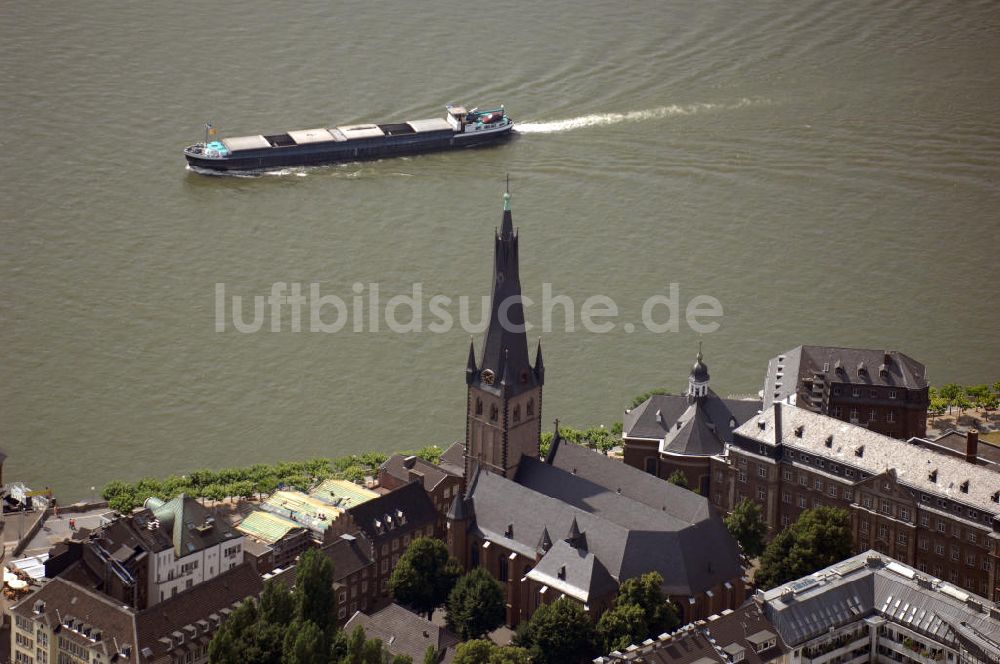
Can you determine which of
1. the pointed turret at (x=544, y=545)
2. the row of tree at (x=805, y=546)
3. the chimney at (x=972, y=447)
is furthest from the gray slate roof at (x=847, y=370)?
the pointed turret at (x=544, y=545)

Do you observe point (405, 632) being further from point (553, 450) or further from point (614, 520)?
point (553, 450)

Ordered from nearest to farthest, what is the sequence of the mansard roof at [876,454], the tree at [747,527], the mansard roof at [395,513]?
the mansard roof at [876,454]
the mansard roof at [395,513]
the tree at [747,527]

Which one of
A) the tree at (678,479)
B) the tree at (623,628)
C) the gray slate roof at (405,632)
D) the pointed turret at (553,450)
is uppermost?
the pointed turret at (553,450)

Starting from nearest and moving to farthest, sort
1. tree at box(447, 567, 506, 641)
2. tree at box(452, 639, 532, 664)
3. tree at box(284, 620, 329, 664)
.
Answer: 1. tree at box(284, 620, 329, 664)
2. tree at box(452, 639, 532, 664)
3. tree at box(447, 567, 506, 641)

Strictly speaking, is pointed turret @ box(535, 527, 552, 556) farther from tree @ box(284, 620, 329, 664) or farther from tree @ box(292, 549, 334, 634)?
tree @ box(284, 620, 329, 664)

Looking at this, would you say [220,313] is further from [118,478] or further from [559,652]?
[559,652]

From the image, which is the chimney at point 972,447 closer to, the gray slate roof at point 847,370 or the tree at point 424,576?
the gray slate roof at point 847,370

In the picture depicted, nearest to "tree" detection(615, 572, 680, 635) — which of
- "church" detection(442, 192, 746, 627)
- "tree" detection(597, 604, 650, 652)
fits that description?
"tree" detection(597, 604, 650, 652)
